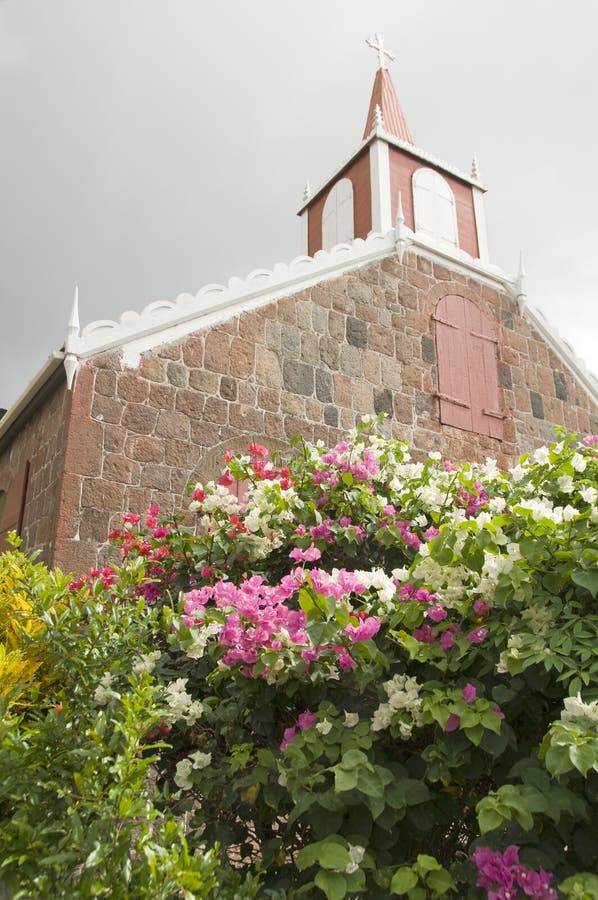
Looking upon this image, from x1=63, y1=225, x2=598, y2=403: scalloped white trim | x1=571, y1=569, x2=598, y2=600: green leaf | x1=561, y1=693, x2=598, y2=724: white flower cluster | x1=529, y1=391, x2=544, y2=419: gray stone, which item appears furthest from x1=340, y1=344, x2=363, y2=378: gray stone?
x1=561, y1=693, x2=598, y2=724: white flower cluster

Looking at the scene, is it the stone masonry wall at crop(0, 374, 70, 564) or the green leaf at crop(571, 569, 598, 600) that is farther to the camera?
the stone masonry wall at crop(0, 374, 70, 564)

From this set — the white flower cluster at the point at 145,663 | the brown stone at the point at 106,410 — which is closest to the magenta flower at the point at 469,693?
the white flower cluster at the point at 145,663

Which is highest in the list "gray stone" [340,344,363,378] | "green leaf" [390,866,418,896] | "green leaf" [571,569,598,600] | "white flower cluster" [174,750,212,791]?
"gray stone" [340,344,363,378]

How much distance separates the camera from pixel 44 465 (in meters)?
5.89

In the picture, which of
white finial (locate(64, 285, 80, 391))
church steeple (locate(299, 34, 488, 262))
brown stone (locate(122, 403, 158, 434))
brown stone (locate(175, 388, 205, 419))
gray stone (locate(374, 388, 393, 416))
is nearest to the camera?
white finial (locate(64, 285, 80, 391))

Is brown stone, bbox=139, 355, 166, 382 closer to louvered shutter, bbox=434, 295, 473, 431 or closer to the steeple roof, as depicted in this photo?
louvered shutter, bbox=434, 295, 473, 431

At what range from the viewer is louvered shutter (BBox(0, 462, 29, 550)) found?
6.31 meters

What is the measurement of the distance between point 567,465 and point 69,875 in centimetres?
203

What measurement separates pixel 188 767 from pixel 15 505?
15.5 feet

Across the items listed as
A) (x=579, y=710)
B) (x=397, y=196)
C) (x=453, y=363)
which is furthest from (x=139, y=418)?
(x=397, y=196)

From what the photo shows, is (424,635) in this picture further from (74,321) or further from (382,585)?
(74,321)

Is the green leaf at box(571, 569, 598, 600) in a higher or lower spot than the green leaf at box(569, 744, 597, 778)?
higher

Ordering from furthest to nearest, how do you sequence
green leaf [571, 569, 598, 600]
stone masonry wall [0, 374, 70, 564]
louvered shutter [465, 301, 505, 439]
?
louvered shutter [465, 301, 505, 439] < stone masonry wall [0, 374, 70, 564] < green leaf [571, 569, 598, 600]

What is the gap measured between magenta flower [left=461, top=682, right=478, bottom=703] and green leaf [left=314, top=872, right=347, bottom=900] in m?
0.53
